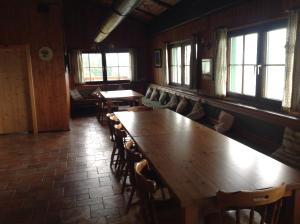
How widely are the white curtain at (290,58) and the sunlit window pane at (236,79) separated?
1.34 meters

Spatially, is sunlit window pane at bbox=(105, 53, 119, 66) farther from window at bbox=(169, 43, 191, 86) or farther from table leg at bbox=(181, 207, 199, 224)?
table leg at bbox=(181, 207, 199, 224)

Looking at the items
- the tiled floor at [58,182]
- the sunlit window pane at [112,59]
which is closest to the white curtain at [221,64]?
the tiled floor at [58,182]

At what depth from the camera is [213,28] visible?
525cm

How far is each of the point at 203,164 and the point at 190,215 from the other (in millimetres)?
611

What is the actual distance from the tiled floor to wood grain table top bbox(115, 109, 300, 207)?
0.85 meters

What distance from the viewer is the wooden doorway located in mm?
6141

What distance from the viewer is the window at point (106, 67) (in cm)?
970

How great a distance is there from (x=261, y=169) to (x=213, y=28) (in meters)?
3.79

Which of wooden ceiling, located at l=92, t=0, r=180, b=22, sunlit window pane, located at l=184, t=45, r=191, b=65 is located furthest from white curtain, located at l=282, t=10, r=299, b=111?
wooden ceiling, located at l=92, t=0, r=180, b=22

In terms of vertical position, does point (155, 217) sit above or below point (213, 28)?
below

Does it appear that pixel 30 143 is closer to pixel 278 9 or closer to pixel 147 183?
pixel 147 183

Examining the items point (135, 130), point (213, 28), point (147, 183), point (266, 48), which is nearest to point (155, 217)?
point (147, 183)

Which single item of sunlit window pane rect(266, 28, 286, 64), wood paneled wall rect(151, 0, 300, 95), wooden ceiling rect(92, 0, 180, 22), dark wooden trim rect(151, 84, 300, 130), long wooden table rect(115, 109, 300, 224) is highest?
wooden ceiling rect(92, 0, 180, 22)

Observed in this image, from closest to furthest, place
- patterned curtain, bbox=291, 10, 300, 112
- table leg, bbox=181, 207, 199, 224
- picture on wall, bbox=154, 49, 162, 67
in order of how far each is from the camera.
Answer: table leg, bbox=181, 207, 199, 224, patterned curtain, bbox=291, 10, 300, 112, picture on wall, bbox=154, 49, 162, 67
